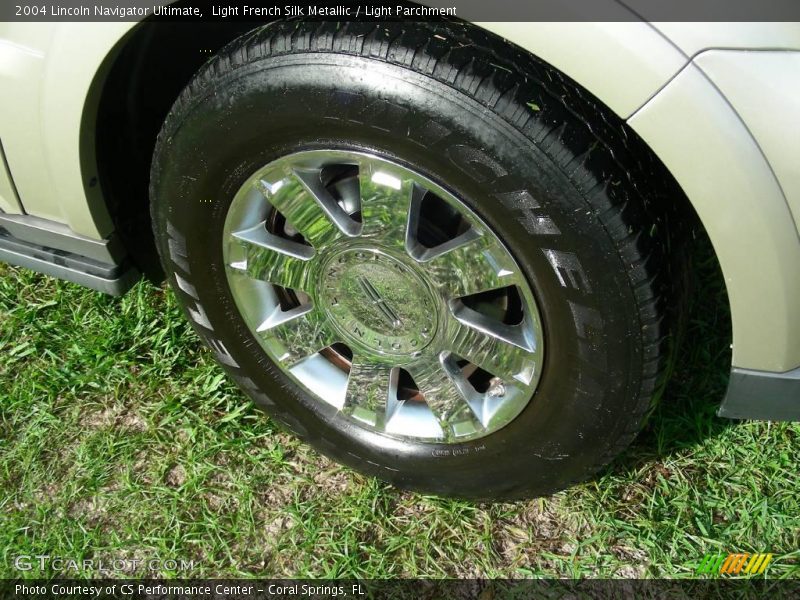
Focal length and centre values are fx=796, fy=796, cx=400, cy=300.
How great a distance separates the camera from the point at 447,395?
1859 millimetres

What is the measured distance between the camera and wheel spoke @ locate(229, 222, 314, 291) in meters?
1.80

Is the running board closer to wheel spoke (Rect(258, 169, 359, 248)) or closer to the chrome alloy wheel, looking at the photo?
the chrome alloy wheel

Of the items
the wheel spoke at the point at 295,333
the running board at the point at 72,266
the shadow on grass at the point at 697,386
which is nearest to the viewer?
the wheel spoke at the point at 295,333

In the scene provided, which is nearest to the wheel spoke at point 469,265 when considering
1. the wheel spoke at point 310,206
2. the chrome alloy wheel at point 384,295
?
the chrome alloy wheel at point 384,295

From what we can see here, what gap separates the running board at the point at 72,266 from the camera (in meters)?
2.05

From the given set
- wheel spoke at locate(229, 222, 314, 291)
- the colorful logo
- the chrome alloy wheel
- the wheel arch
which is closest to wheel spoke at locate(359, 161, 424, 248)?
the chrome alloy wheel

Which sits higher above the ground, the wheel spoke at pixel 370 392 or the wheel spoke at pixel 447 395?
the wheel spoke at pixel 447 395

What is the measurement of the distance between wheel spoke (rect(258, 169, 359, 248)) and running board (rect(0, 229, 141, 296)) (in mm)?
604

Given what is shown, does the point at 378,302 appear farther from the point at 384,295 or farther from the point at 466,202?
the point at 466,202

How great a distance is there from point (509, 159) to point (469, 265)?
0.28 m

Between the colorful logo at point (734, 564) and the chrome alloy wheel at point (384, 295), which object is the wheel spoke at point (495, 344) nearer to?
the chrome alloy wheel at point (384, 295)

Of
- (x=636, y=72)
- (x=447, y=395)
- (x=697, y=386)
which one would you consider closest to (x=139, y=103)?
(x=447, y=395)

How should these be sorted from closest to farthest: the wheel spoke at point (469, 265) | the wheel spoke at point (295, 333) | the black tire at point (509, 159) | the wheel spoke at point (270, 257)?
the black tire at point (509, 159), the wheel spoke at point (469, 265), the wheel spoke at point (270, 257), the wheel spoke at point (295, 333)

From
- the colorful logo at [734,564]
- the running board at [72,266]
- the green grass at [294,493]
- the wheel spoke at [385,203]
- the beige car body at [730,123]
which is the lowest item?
the green grass at [294,493]
